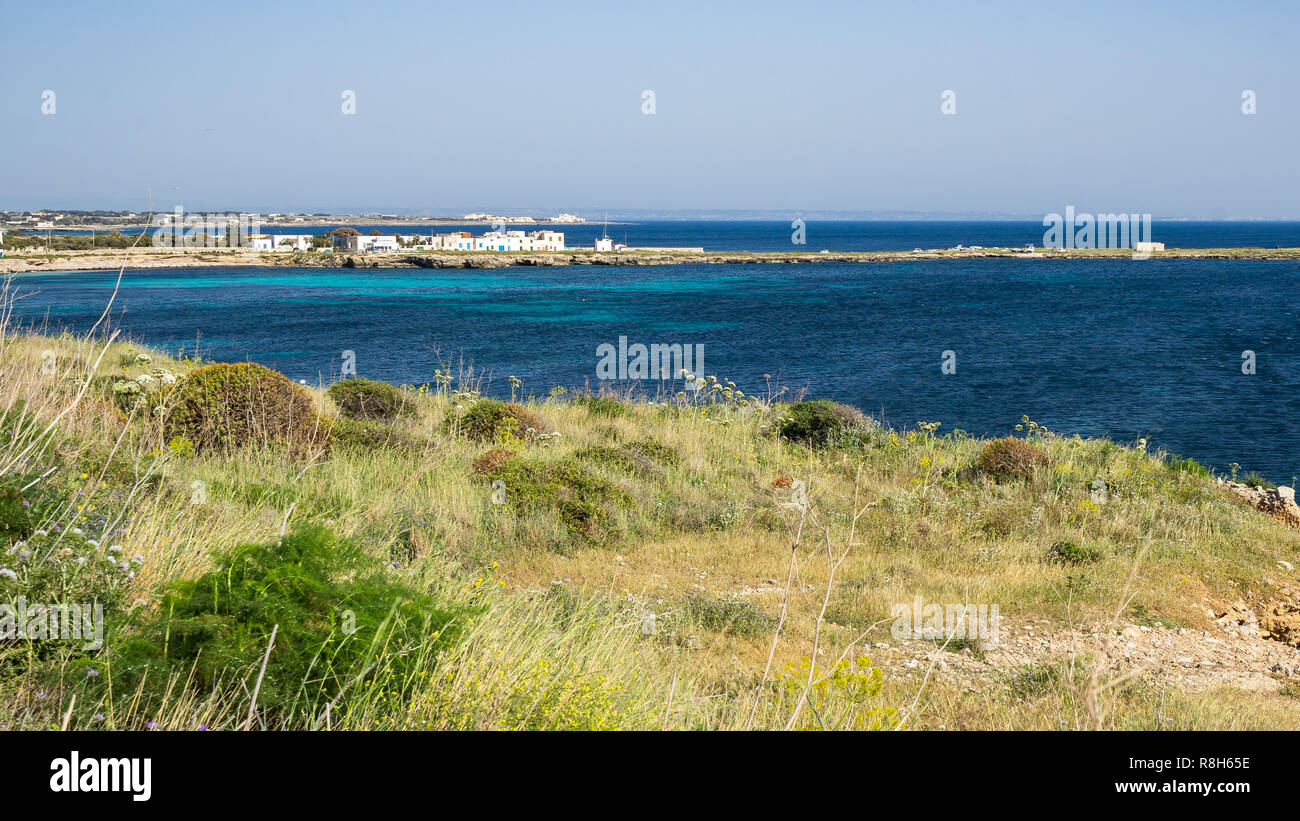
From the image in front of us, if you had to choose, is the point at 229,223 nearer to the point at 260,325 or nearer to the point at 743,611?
the point at 260,325

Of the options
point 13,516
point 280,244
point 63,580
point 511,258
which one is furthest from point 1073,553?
point 280,244

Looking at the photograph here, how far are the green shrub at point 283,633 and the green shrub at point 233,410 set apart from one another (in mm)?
6632

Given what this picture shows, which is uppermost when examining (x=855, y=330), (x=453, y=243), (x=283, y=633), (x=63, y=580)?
(x=453, y=243)

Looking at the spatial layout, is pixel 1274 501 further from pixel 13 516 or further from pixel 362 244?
pixel 362 244

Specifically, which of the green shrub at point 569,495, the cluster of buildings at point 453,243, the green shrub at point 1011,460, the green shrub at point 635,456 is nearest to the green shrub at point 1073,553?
the green shrub at point 1011,460

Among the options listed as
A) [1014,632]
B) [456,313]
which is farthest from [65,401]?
[456,313]

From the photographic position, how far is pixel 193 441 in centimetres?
999

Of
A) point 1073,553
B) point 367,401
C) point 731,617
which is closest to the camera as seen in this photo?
point 731,617

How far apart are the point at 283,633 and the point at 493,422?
372 inches

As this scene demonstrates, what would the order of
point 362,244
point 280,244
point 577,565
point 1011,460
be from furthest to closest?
point 280,244 < point 362,244 < point 1011,460 < point 577,565

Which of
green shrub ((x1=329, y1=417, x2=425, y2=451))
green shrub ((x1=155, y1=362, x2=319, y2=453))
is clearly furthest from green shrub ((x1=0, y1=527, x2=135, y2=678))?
green shrub ((x1=329, y1=417, x2=425, y2=451))

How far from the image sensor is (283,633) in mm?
3355

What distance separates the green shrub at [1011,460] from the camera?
12031 mm

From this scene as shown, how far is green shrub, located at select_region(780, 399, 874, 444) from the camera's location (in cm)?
1405
